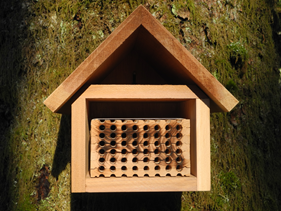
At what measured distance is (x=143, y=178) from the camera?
0.91 meters

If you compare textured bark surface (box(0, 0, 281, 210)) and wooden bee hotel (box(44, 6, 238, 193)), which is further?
textured bark surface (box(0, 0, 281, 210))

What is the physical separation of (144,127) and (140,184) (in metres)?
0.21

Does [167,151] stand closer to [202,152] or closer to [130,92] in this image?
[202,152]

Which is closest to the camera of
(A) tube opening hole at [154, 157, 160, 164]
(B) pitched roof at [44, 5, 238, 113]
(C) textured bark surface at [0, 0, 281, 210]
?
(B) pitched roof at [44, 5, 238, 113]

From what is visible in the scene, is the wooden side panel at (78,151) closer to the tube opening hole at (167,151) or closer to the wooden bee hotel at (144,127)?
the wooden bee hotel at (144,127)

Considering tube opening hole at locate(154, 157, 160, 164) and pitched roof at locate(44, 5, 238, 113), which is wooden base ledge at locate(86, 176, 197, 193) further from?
pitched roof at locate(44, 5, 238, 113)

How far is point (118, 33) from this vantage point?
85 cm

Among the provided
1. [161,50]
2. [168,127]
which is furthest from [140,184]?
[161,50]

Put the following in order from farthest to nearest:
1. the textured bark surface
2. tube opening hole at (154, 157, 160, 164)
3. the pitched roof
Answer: the textured bark surface < tube opening hole at (154, 157, 160, 164) < the pitched roof

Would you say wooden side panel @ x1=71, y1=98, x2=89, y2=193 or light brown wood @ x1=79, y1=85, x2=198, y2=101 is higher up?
light brown wood @ x1=79, y1=85, x2=198, y2=101

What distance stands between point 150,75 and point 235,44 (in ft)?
1.72

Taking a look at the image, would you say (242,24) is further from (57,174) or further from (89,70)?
(57,174)

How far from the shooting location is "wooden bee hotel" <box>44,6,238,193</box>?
0.86 metres

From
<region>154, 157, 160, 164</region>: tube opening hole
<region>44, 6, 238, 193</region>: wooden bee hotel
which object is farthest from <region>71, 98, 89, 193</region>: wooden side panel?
<region>154, 157, 160, 164</region>: tube opening hole
